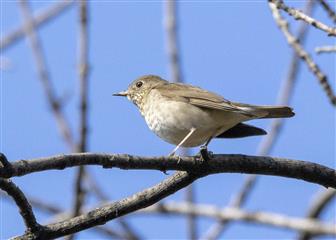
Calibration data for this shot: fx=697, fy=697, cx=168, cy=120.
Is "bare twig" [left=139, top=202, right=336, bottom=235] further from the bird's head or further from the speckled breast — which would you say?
the bird's head

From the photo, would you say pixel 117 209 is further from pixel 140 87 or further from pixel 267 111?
pixel 140 87

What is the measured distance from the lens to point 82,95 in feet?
16.1

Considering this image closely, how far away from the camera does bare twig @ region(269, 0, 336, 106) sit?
424 centimetres

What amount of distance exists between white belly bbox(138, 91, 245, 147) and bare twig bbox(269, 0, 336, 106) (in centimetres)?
98

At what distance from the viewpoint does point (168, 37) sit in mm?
5438

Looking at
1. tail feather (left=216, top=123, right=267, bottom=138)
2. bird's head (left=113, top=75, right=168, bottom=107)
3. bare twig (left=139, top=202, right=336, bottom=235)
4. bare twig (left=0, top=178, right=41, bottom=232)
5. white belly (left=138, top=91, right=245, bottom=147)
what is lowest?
bare twig (left=0, top=178, right=41, bottom=232)

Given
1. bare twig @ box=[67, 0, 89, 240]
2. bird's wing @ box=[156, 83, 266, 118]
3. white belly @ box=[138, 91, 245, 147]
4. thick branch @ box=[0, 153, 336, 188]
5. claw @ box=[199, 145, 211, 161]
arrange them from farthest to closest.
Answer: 1. white belly @ box=[138, 91, 245, 147]
2. bird's wing @ box=[156, 83, 266, 118]
3. bare twig @ box=[67, 0, 89, 240]
4. claw @ box=[199, 145, 211, 161]
5. thick branch @ box=[0, 153, 336, 188]

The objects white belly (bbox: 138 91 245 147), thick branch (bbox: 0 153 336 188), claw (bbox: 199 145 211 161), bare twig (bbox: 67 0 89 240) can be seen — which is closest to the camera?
thick branch (bbox: 0 153 336 188)

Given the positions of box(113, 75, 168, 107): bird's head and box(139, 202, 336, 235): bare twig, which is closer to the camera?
box(139, 202, 336, 235): bare twig

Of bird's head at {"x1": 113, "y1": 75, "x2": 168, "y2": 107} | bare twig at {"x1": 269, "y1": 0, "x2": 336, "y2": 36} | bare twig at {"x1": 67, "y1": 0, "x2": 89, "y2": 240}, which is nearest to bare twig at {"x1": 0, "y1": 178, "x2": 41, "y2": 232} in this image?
bare twig at {"x1": 67, "y1": 0, "x2": 89, "y2": 240}

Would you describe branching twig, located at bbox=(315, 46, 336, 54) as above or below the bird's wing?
below

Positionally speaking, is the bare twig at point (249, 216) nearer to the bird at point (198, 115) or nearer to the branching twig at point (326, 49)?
the bird at point (198, 115)

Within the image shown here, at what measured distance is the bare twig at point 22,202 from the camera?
10.5 ft

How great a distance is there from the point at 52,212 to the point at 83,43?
2.25m
